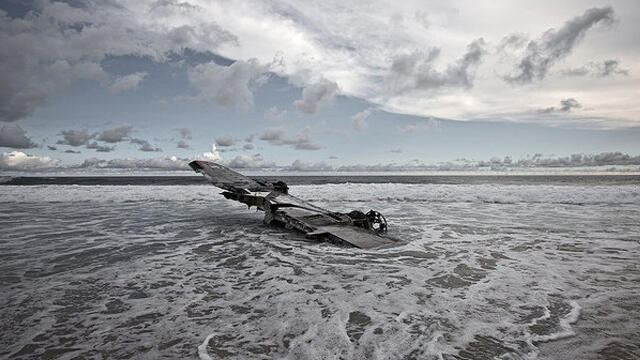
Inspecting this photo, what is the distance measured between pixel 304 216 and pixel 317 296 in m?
7.55

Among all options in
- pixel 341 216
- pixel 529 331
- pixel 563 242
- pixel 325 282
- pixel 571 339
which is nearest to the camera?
pixel 571 339

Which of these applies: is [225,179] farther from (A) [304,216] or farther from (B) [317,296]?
(B) [317,296]

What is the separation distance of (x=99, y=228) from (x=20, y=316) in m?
10.6

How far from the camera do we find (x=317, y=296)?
20.9 ft

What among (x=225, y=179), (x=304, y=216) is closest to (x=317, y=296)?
(x=304, y=216)

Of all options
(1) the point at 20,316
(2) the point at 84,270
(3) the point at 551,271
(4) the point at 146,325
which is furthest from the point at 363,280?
(2) the point at 84,270

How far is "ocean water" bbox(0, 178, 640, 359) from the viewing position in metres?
4.35

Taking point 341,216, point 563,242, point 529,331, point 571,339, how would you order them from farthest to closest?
1. point 341,216
2. point 563,242
3. point 529,331
4. point 571,339

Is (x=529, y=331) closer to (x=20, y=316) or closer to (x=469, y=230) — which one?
(x=20, y=316)

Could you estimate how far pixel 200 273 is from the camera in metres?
7.87

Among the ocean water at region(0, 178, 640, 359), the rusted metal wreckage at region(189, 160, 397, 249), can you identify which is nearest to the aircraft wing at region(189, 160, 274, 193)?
the rusted metal wreckage at region(189, 160, 397, 249)

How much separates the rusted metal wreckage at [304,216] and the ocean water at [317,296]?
2.37 feet

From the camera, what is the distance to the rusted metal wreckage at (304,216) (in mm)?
11711

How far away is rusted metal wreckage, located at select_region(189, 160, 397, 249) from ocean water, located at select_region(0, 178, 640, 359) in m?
0.72
